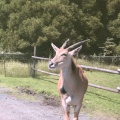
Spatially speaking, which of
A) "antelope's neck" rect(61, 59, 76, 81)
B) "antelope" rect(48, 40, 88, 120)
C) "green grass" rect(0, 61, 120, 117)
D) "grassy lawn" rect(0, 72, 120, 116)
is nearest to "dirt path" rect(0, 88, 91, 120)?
"grassy lawn" rect(0, 72, 120, 116)

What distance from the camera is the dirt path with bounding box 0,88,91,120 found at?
25.9ft

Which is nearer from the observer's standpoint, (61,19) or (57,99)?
(57,99)

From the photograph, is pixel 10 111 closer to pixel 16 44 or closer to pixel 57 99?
pixel 57 99

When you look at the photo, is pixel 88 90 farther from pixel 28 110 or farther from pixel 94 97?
pixel 28 110

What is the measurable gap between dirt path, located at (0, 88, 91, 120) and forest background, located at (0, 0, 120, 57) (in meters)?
14.7

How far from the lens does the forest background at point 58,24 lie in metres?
25.0

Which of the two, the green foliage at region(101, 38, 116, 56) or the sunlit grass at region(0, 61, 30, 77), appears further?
the green foliage at region(101, 38, 116, 56)

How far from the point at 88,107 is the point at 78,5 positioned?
1922 centimetres

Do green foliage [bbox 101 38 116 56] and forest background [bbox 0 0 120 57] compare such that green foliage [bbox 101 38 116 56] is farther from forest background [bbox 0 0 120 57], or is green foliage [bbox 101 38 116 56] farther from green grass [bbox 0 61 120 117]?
green grass [bbox 0 61 120 117]

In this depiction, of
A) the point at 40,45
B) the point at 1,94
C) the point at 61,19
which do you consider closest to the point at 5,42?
the point at 40,45

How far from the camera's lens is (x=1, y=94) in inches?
448

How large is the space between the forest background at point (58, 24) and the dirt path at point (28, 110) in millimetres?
14734

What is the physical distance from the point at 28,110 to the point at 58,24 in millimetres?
16730

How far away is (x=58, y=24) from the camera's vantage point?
24.9 metres
